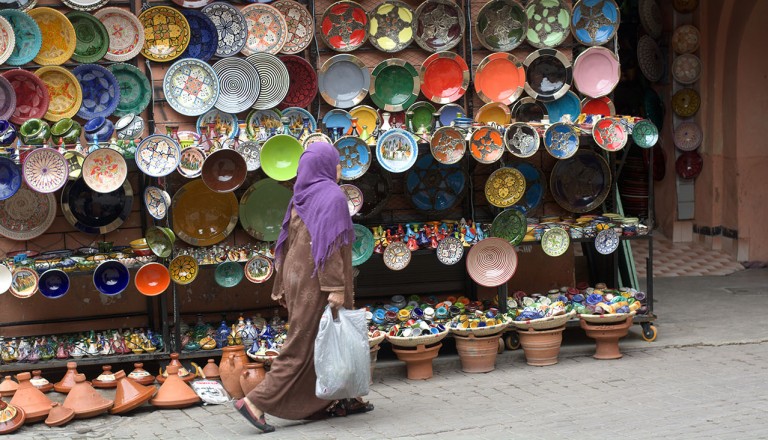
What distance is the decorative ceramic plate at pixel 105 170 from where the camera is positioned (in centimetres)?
693

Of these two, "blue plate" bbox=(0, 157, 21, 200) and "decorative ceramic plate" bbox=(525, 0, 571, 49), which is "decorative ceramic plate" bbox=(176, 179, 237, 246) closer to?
"blue plate" bbox=(0, 157, 21, 200)

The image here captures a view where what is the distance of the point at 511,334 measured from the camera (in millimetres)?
7762

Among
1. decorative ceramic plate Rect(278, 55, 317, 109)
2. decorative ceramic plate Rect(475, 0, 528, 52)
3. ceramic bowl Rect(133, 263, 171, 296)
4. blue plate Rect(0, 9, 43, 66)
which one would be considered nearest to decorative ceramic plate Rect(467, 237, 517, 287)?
decorative ceramic plate Rect(475, 0, 528, 52)

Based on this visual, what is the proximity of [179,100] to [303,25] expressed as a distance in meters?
1.02

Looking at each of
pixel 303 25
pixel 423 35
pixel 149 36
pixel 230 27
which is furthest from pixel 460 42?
pixel 149 36

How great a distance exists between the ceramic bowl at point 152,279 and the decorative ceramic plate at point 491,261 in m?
2.09

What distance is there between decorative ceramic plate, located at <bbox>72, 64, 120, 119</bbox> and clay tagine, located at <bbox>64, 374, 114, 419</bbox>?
6.03 ft

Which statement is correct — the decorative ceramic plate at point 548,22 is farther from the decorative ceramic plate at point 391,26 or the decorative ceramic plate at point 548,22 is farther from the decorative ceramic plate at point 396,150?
the decorative ceramic plate at point 396,150

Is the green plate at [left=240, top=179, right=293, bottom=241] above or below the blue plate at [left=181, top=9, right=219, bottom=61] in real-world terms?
below

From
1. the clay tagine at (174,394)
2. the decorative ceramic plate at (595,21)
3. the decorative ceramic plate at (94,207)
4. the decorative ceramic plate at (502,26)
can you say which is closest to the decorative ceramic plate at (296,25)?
the decorative ceramic plate at (502,26)

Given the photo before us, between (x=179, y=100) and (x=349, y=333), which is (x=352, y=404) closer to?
(x=349, y=333)

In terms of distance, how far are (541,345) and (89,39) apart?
143 inches

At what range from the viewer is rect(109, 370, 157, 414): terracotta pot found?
21.2ft

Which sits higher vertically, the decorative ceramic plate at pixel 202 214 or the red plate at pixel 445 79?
the red plate at pixel 445 79
